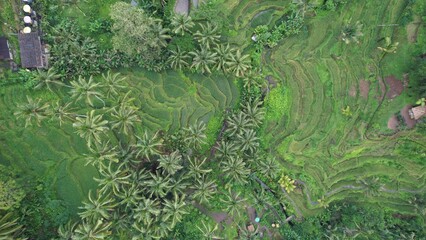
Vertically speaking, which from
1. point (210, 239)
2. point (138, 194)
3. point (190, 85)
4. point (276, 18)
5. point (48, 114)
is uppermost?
point (276, 18)

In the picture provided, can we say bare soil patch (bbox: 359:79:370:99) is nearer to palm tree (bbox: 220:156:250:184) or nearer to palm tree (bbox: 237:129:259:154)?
palm tree (bbox: 237:129:259:154)

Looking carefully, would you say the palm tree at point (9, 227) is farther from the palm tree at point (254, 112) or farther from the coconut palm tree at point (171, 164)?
the palm tree at point (254, 112)

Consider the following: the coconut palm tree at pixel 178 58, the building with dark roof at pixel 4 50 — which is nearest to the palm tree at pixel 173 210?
the coconut palm tree at pixel 178 58

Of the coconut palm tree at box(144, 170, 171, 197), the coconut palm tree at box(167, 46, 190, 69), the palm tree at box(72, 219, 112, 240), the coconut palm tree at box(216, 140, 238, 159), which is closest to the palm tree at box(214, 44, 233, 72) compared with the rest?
the coconut palm tree at box(167, 46, 190, 69)

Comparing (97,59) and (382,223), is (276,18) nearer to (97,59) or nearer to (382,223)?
(97,59)

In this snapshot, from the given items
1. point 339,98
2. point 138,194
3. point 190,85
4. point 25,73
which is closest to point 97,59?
point 25,73
